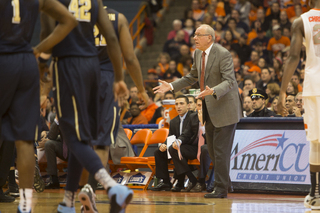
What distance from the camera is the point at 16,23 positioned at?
12.6 feet

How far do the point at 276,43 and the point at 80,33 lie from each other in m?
→ 11.0

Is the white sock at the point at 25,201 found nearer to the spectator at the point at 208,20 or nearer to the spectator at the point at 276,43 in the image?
the spectator at the point at 276,43

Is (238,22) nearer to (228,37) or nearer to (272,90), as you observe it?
(228,37)

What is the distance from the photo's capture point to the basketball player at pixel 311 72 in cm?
509

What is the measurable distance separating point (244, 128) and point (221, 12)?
9.28 meters

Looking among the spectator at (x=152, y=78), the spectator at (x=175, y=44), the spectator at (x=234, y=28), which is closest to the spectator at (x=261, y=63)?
the spectator at (x=234, y=28)

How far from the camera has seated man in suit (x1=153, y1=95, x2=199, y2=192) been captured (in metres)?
8.53

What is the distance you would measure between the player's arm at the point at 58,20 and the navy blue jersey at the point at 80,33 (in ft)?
0.60

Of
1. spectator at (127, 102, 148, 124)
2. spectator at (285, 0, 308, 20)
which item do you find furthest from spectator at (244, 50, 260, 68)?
spectator at (127, 102, 148, 124)

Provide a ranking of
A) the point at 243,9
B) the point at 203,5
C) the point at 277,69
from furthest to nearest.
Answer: the point at 203,5 → the point at 243,9 → the point at 277,69

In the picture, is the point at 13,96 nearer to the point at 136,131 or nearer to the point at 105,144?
the point at 105,144

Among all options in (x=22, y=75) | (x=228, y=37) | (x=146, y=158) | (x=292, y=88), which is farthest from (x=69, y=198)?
(x=228, y=37)

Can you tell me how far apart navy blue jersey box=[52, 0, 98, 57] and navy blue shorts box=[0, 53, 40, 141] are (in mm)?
306

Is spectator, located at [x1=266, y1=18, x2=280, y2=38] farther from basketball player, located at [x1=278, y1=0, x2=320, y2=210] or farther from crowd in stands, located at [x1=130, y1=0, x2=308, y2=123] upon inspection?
basketball player, located at [x1=278, y1=0, x2=320, y2=210]
